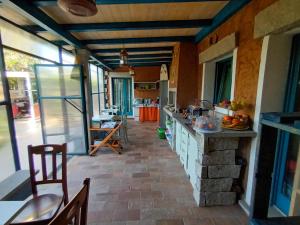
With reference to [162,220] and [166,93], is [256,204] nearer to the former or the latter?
[162,220]

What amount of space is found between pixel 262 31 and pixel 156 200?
2.30 m

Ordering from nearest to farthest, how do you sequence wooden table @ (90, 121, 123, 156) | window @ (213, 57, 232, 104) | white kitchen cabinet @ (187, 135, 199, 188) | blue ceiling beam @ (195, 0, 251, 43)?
blue ceiling beam @ (195, 0, 251, 43) < white kitchen cabinet @ (187, 135, 199, 188) < window @ (213, 57, 232, 104) < wooden table @ (90, 121, 123, 156)

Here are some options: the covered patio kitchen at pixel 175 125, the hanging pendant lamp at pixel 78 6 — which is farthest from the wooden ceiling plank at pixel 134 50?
the hanging pendant lamp at pixel 78 6

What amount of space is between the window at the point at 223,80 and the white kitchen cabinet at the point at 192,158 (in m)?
1.07

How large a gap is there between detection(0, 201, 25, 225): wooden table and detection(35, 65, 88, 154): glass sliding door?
269cm

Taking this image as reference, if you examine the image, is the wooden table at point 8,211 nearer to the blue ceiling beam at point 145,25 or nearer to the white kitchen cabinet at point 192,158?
the white kitchen cabinet at point 192,158

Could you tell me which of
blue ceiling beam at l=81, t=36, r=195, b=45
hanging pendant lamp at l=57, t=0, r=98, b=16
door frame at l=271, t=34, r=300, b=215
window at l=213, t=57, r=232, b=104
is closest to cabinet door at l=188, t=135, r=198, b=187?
door frame at l=271, t=34, r=300, b=215

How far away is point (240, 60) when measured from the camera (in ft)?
6.98

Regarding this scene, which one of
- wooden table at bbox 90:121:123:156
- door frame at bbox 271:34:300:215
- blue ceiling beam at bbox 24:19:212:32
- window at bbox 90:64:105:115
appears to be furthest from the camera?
window at bbox 90:64:105:115

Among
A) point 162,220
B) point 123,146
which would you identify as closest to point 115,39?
point 123,146

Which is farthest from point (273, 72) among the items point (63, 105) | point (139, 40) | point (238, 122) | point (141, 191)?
point (63, 105)

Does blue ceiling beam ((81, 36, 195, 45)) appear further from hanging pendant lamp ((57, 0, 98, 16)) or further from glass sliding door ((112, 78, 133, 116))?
glass sliding door ((112, 78, 133, 116))

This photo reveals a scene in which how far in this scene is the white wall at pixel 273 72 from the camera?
1.65m

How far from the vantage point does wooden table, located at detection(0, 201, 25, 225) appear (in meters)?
0.98
